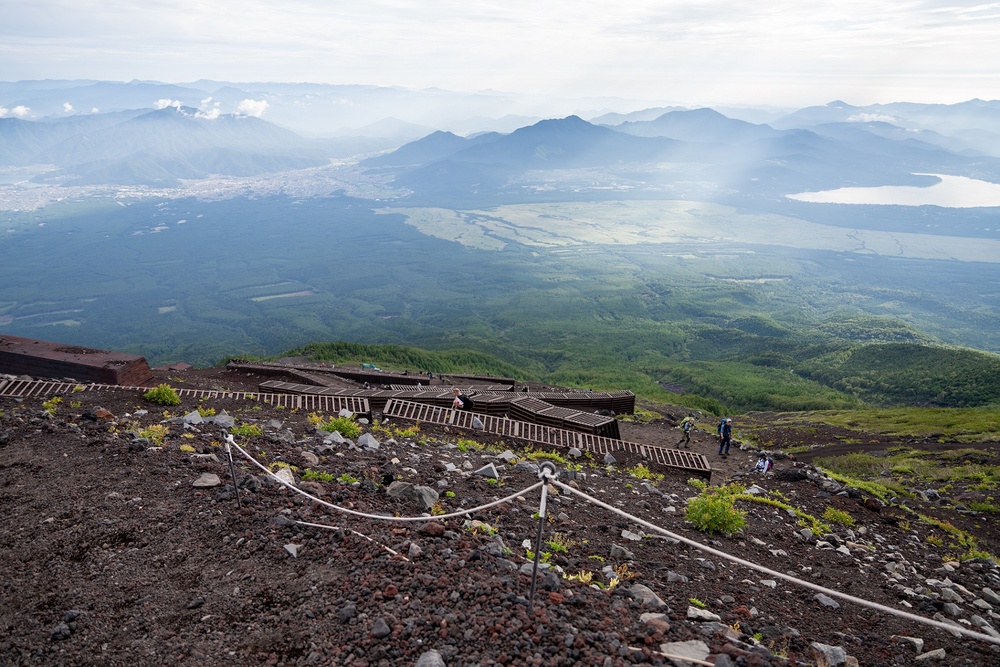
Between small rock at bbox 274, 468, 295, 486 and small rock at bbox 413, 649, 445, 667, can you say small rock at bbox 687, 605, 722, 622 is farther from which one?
small rock at bbox 274, 468, 295, 486

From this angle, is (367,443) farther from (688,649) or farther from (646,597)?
(688,649)

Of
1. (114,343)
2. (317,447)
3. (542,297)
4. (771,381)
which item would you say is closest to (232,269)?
(114,343)

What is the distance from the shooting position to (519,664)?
436 cm

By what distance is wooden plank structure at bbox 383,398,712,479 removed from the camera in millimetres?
14266

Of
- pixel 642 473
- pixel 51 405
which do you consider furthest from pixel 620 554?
pixel 51 405

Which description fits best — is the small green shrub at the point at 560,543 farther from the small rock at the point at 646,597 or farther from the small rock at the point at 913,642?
the small rock at the point at 913,642

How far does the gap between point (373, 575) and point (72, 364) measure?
1799cm

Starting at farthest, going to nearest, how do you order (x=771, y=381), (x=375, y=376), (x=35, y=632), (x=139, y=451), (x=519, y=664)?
(x=771, y=381)
(x=375, y=376)
(x=139, y=451)
(x=35, y=632)
(x=519, y=664)

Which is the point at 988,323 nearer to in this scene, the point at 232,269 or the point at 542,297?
the point at 542,297

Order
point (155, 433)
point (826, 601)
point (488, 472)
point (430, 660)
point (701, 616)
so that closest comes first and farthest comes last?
point (430, 660), point (701, 616), point (826, 601), point (155, 433), point (488, 472)

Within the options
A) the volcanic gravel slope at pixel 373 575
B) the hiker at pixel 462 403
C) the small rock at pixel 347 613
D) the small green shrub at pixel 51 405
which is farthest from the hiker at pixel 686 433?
the small green shrub at pixel 51 405

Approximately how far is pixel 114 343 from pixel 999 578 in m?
137

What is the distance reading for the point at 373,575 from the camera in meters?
5.43

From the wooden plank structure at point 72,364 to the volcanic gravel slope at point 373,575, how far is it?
8958 millimetres
